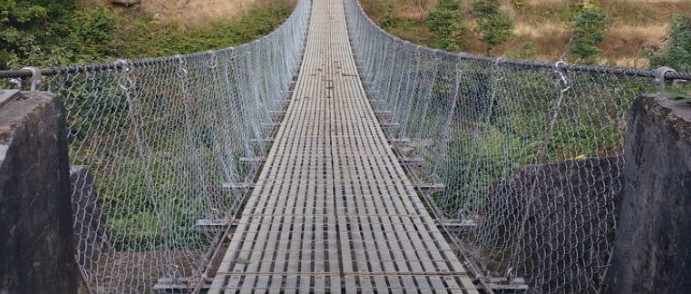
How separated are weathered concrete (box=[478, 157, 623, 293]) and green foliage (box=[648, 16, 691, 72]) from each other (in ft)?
22.7

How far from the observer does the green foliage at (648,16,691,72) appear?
9477 mm

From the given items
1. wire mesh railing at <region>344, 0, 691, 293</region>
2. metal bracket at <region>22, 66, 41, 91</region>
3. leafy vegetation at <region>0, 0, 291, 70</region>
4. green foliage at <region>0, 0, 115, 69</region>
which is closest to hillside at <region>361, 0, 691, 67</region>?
leafy vegetation at <region>0, 0, 291, 70</region>

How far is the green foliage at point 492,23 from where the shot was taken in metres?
16.8

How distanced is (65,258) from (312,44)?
10.7m

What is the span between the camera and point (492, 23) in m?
16.9

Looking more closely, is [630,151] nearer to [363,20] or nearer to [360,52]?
[360,52]

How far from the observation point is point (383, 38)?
313 inches

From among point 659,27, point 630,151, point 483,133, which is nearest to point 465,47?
point 659,27

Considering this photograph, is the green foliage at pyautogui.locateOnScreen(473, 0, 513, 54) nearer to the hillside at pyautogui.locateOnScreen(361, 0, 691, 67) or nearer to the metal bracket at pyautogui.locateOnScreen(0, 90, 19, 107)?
the hillside at pyautogui.locateOnScreen(361, 0, 691, 67)

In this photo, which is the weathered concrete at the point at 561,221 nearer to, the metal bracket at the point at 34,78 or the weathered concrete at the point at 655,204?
the weathered concrete at the point at 655,204

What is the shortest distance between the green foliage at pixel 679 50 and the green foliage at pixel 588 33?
3.94 meters

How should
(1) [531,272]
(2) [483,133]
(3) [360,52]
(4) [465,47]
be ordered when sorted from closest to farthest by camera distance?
(1) [531,272] < (2) [483,133] < (3) [360,52] < (4) [465,47]

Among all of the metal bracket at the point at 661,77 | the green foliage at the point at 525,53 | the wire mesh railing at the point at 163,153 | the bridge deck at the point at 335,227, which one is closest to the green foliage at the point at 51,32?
the wire mesh railing at the point at 163,153

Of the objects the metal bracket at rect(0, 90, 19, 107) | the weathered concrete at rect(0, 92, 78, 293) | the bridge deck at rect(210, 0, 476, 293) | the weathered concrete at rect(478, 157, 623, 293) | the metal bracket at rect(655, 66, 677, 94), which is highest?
the metal bracket at rect(655, 66, 677, 94)
